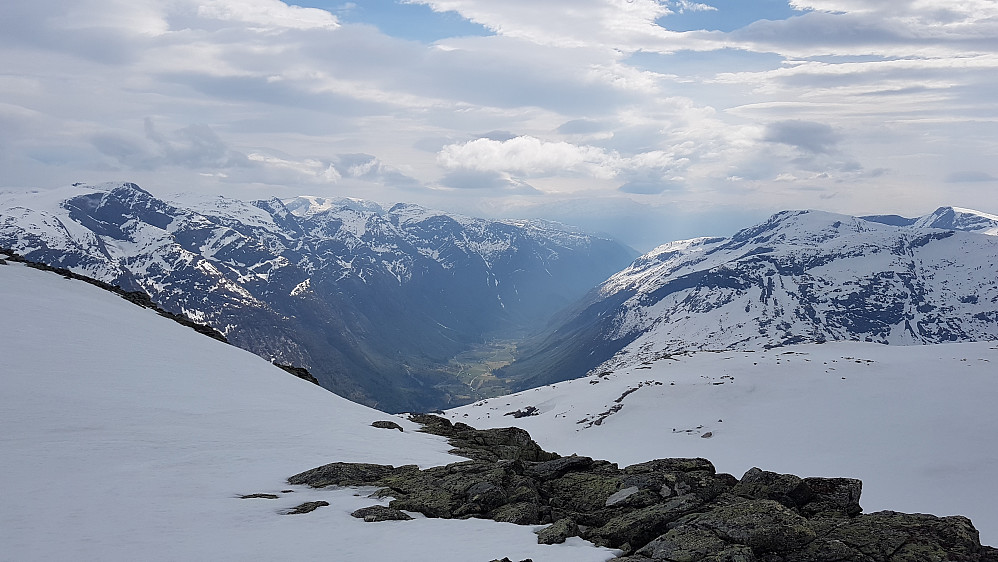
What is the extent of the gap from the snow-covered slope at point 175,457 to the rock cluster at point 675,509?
46.7 inches

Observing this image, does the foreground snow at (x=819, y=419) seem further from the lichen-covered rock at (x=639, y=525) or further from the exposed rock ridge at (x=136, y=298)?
the exposed rock ridge at (x=136, y=298)

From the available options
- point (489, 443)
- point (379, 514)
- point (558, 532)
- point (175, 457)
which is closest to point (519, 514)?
point (558, 532)

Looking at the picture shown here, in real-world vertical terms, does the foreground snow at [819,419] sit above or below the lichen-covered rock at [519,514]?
below

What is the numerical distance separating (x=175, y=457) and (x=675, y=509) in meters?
20.9

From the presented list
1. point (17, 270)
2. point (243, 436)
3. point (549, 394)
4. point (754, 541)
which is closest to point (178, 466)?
point (243, 436)

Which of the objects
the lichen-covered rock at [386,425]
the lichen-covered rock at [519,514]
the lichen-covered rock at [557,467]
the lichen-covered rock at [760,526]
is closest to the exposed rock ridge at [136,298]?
the lichen-covered rock at [386,425]

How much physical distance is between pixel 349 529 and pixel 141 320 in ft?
166

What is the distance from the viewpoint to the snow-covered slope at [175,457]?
15852 millimetres

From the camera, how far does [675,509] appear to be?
17656mm

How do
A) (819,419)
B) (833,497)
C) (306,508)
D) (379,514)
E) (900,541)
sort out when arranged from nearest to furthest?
1. (900,541)
2. (379,514)
3. (833,497)
4. (306,508)
5. (819,419)

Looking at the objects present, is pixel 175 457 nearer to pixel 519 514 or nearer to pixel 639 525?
pixel 519 514

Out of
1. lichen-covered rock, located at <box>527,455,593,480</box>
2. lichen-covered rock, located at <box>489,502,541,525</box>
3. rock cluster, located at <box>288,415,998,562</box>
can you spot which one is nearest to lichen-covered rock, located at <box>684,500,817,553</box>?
rock cluster, located at <box>288,415,998,562</box>

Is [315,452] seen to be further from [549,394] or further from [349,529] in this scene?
[549,394]

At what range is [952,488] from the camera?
50750mm
